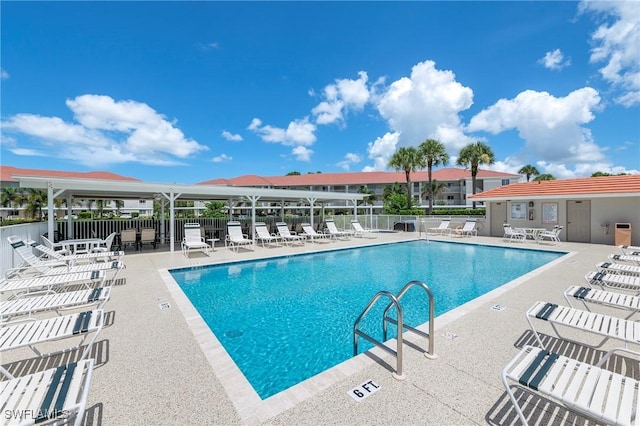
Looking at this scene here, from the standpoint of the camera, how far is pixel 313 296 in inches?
263

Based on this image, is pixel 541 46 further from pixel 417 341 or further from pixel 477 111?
pixel 417 341

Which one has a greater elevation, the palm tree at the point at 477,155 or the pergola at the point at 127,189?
the palm tree at the point at 477,155

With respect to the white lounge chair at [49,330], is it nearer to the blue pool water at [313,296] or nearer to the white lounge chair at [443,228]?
the blue pool water at [313,296]

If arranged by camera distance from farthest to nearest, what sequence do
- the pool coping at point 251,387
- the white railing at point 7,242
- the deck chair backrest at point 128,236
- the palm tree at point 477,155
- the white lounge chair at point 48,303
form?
the palm tree at point 477,155 < the deck chair backrest at point 128,236 < the white railing at point 7,242 < the white lounge chair at point 48,303 < the pool coping at point 251,387

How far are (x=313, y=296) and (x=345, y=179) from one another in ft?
148

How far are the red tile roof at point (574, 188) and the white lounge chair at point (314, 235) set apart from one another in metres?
10.6

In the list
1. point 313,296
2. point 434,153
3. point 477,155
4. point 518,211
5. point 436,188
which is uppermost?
point 434,153

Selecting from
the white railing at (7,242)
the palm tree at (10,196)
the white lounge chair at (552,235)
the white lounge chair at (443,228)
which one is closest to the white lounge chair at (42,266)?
the white railing at (7,242)

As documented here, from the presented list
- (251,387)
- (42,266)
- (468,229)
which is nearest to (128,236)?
(42,266)

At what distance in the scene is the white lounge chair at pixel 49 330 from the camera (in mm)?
2754

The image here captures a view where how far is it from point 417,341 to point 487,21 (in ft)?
48.2

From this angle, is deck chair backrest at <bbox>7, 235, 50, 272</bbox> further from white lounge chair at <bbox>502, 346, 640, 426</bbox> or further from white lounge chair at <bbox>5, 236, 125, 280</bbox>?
A: white lounge chair at <bbox>502, 346, 640, 426</bbox>

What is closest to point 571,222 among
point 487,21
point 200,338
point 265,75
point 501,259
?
point 501,259

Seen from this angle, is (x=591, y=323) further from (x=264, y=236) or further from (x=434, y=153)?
(x=434, y=153)
